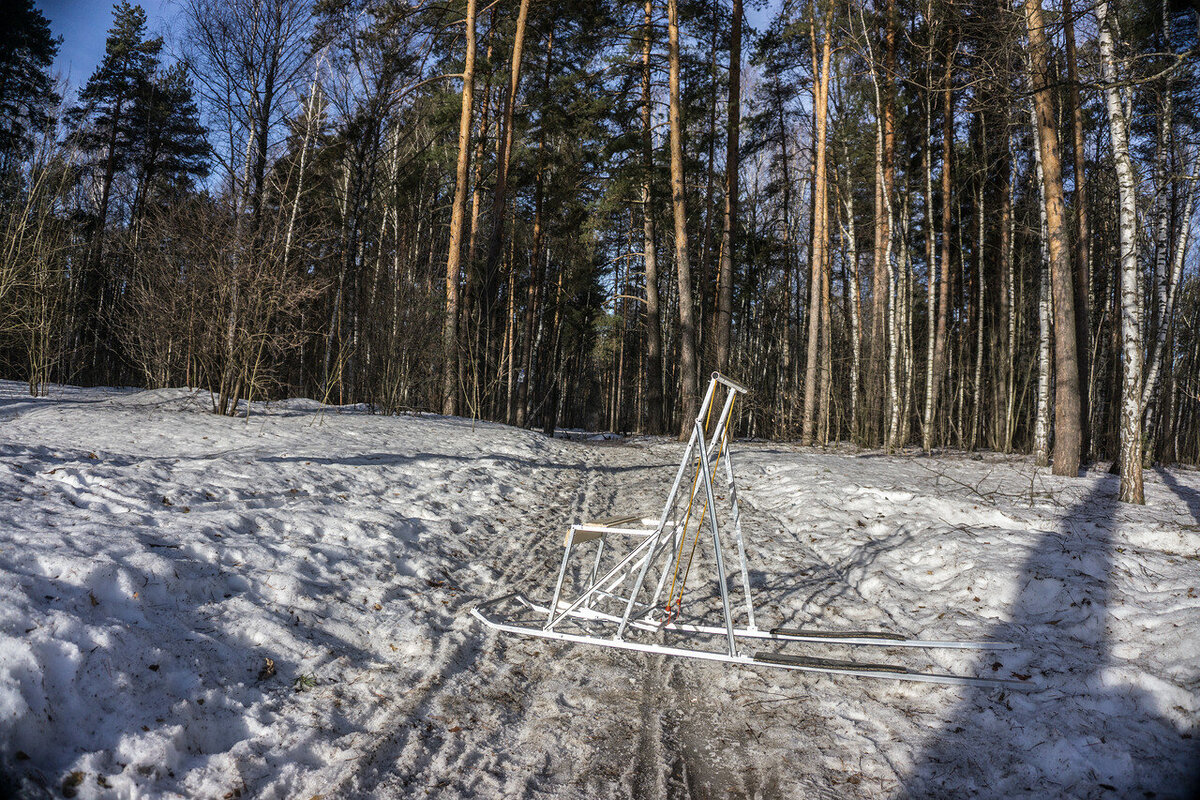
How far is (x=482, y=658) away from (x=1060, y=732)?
3.18 m

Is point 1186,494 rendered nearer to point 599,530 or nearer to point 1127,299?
point 1127,299

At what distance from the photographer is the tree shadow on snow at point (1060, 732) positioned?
256cm

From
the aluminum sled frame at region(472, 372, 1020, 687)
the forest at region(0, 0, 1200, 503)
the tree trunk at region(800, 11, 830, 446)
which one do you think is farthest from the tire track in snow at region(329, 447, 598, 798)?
the tree trunk at region(800, 11, 830, 446)

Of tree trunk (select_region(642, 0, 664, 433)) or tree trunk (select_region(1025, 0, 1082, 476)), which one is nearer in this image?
tree trunk (select_region(1025, 0, 1082, 476))

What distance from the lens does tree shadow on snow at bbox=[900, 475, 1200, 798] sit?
8.40 feet

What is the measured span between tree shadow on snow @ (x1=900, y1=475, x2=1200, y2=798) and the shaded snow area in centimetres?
1

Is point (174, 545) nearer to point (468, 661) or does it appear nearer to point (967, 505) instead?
point (468, 661)

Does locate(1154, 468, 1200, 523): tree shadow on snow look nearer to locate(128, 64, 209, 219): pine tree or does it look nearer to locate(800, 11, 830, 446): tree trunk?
locate(800, 11, 830, 446): tree trunk

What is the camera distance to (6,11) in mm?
15164

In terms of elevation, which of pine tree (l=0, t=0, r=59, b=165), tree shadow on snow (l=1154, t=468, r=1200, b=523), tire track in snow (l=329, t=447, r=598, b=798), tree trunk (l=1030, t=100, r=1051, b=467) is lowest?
tire track in snow (l=329, t=447, r=598, b=798)

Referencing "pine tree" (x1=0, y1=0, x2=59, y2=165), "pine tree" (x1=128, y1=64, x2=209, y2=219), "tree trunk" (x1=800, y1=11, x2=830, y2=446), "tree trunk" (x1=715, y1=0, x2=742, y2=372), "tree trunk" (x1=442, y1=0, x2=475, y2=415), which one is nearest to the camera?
"tree trunk" (x1=715, y1=0, x2=742, y2=372)

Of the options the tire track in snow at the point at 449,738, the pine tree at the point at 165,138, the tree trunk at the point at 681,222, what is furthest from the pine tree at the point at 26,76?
the tire track in snow at the point at 449,738

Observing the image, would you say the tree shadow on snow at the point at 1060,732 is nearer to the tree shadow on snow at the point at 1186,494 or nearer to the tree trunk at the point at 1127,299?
the tree trunk at the point at 1127,299

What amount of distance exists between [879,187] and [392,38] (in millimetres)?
14053
